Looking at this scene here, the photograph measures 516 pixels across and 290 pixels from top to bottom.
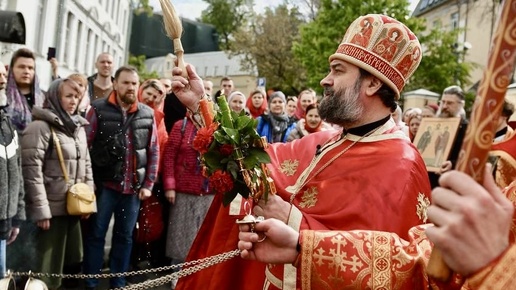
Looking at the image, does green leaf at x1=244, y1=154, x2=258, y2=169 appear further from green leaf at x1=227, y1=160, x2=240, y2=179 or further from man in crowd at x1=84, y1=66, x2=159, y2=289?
man in crowd at x1=84, y1=66, x2=159, y2=289

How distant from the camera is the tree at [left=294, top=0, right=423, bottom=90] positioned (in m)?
25.3

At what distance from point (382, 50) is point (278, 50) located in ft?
96.5

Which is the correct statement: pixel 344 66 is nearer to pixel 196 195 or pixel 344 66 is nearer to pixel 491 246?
pixel 491 246

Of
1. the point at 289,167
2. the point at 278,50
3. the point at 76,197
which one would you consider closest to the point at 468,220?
the point at 289,167

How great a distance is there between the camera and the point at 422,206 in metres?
2.50

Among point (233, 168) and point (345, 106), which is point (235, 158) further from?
point (345, 106)

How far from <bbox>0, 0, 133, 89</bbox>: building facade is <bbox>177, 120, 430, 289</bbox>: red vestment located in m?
5.55

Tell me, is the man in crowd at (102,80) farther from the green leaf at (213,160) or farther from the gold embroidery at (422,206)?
the gold embroidery at (422,206)

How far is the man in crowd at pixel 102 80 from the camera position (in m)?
6.80

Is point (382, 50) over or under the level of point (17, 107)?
over

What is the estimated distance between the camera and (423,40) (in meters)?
26.3

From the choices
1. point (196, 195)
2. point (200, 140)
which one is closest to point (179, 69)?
point (200, 140)

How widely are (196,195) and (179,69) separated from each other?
10.8ft

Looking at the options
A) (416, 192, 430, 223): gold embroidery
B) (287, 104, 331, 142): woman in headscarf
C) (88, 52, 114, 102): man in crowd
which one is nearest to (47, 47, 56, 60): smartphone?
(88, 52, 114, 102): man in crowd
